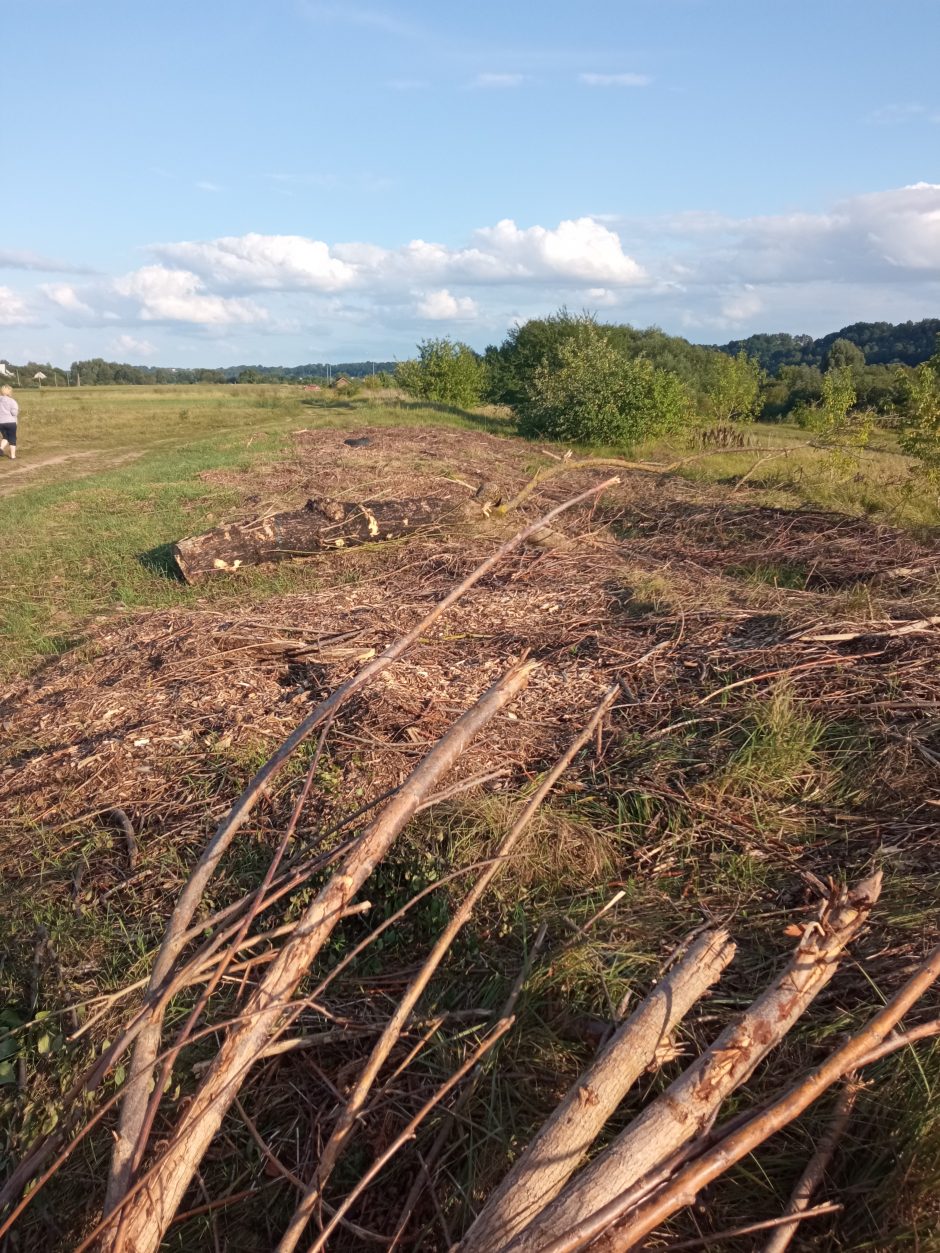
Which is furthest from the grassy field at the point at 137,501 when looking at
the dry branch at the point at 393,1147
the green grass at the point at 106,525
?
the dry branch at the point at 393,1147

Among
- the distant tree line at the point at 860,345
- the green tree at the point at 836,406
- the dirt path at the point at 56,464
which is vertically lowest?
the dirt path at the point at 56,464

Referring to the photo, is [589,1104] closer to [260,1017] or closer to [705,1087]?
[705,1087]

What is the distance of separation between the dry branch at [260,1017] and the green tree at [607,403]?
57.3ft

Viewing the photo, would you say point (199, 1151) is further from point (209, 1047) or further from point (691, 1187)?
point (691, 1187)

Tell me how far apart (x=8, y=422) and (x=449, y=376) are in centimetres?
1699

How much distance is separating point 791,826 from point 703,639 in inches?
66.2

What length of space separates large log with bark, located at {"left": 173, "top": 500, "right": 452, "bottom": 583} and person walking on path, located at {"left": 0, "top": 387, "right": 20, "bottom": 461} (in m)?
12.0

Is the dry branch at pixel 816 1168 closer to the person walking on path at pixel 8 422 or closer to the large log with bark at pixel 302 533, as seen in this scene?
the large log with bark at pixel 302 533

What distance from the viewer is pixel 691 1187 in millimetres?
1318

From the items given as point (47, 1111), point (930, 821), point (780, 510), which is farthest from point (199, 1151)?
point (780, 510)

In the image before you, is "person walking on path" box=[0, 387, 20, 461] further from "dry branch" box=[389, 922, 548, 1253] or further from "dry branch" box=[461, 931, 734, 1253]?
"dry branch" box=[461, 931, 734, 1253]

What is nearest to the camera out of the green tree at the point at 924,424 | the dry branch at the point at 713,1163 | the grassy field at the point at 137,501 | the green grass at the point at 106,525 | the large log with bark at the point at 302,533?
the dry branch at the point at 713,1163

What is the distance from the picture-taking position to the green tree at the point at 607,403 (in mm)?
18641

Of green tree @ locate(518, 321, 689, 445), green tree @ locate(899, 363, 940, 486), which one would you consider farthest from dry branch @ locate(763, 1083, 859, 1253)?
green tree @ locate(518, 321, 689, 445)
